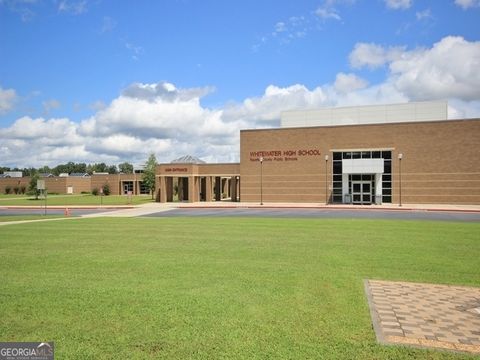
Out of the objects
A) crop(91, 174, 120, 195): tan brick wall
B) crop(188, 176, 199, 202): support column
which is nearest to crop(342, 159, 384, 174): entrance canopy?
crop(188, 176, 199, 202): support column

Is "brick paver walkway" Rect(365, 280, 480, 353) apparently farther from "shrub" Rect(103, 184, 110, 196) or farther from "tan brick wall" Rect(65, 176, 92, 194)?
"tan brick wall" Rect(65, 176, 92, 194)

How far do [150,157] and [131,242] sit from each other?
213 feet

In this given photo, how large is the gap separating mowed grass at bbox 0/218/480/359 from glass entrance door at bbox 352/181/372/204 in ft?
103

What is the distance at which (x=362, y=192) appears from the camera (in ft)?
155

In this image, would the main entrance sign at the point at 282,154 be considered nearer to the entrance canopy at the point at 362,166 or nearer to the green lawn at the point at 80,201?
the entrance canopy at the point at 362,166

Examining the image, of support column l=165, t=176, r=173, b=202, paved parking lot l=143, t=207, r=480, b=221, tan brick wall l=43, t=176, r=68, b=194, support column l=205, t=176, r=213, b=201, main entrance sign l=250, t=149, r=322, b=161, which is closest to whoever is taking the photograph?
paved parking lot l=143, t=207, r=480, b=221

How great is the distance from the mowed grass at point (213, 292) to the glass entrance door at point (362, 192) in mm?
31519

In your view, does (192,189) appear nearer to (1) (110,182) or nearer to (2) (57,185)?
(1) (110,182)

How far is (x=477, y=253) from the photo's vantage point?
1244cm

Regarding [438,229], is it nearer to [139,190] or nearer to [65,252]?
[65,252]

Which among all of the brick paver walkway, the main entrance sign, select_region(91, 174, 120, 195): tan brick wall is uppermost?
the main entrance sign

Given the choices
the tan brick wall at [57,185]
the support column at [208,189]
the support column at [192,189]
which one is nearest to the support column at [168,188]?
the support column at [192,189]

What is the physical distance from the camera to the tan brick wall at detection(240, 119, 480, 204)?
144 ft

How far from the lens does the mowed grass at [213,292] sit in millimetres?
5430
